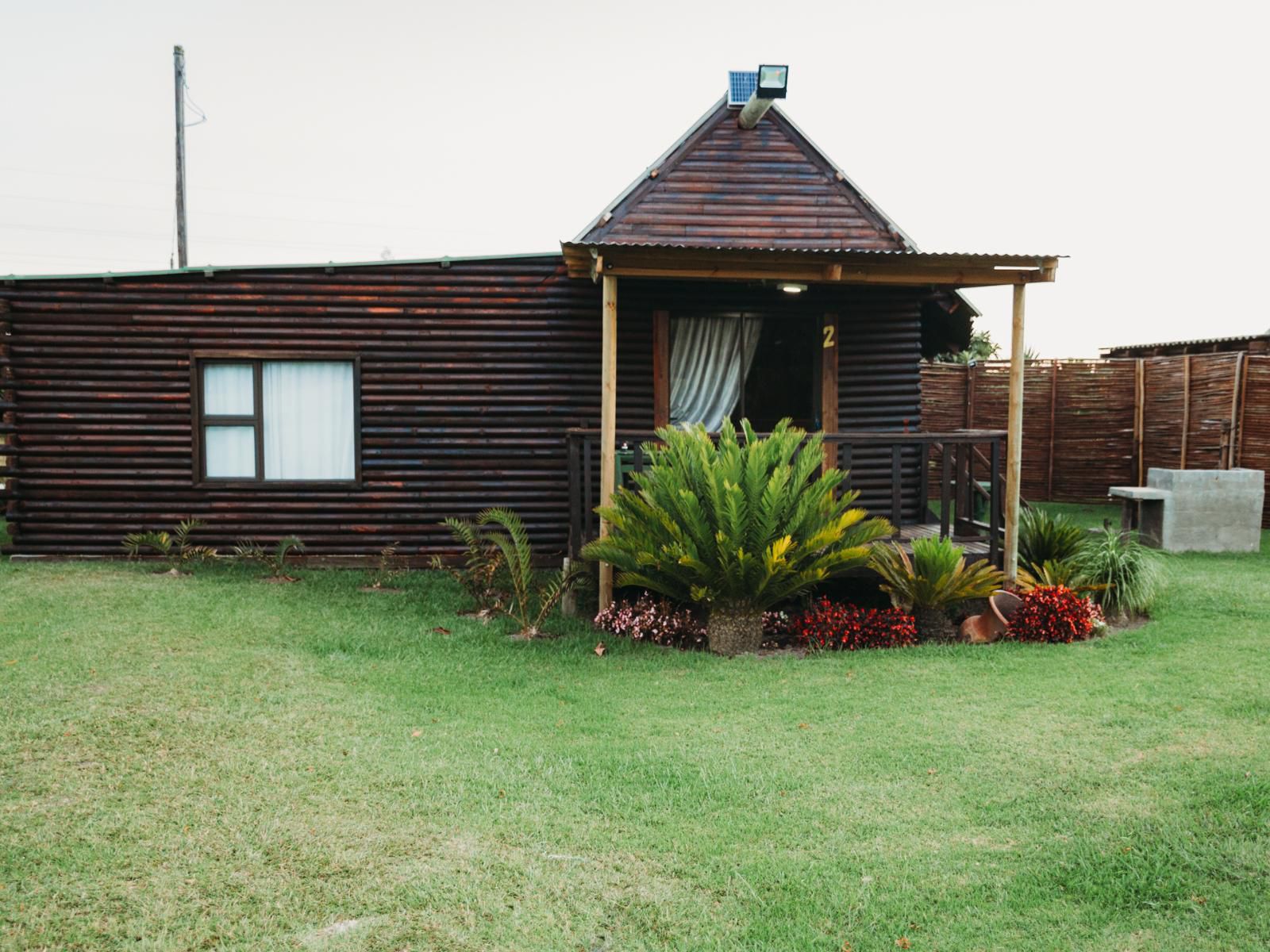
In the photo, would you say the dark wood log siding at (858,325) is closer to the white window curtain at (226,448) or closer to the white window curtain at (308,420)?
the white window curtain at (308,420)

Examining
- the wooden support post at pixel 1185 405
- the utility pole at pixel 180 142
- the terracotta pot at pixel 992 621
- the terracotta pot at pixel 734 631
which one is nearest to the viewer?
the terracotta pot at pixel 734 631

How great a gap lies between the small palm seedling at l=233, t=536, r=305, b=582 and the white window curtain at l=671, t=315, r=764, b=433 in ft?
14.7

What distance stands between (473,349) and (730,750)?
7.10 meters

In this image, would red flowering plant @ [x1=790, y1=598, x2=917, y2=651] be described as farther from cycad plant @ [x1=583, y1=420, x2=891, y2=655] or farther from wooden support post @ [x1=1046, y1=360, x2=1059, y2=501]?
wooden support post @ [x1=1046, y1=360, x2=1059, y2=501]

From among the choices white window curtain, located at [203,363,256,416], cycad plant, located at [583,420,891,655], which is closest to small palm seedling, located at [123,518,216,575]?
white window curtain, located at [203,363,256,416]

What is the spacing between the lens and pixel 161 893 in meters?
3.99

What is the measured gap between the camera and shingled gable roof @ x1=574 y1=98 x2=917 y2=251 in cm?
1137

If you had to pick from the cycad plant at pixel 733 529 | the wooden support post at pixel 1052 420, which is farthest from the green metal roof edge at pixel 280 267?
the wooden support post at pixel 1052 420

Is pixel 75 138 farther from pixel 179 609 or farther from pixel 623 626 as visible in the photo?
pixel 623 626

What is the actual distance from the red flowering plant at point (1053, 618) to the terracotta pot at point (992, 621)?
2.3 inches

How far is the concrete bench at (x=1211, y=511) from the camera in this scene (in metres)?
13.1

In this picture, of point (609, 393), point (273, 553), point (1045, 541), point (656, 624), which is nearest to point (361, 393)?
point (273, 553)

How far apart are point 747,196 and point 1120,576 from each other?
559cm

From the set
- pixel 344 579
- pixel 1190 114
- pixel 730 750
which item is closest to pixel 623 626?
pixel 730 750
